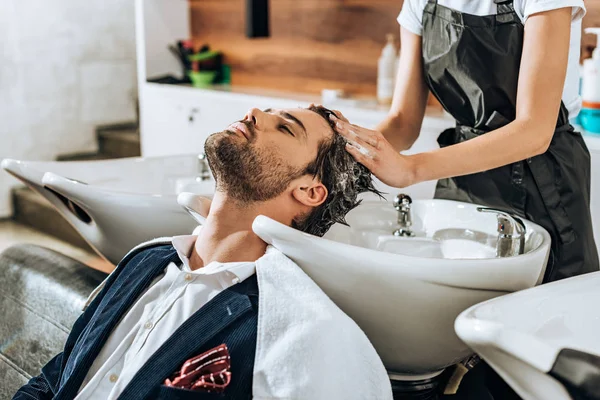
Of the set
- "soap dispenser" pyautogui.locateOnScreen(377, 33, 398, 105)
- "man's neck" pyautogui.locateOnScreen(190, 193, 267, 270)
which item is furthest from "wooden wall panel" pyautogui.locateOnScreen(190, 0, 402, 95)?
"man's neck" pyautogui.locateOnScreen(190, 193, 267, 270)

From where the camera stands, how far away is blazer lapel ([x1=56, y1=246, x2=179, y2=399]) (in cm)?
147

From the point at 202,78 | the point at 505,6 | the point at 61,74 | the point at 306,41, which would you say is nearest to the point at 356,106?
the point at 306,41

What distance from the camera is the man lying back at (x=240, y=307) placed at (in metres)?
1.22

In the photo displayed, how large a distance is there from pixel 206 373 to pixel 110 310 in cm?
37

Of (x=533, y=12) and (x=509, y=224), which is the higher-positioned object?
(x=533, y=12)

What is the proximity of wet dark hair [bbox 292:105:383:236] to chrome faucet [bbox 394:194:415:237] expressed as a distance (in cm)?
16

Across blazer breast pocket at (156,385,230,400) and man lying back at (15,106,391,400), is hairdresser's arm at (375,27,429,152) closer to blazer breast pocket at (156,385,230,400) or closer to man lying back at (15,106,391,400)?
man lying back at (15,106,391,400)

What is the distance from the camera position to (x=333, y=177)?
1590 millimetres

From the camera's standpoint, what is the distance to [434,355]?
139cm

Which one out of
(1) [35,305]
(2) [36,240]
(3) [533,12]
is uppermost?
(3) [533,12]

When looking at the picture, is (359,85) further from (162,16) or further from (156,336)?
(156,336)

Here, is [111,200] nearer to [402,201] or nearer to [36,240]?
[402,201]

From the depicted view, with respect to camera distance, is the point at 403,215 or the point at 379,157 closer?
the point at 379,157

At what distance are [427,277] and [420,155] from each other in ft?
1.25
